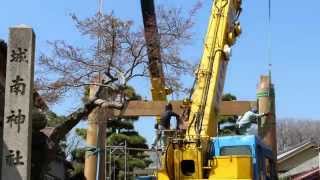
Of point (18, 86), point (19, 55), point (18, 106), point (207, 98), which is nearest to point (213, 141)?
point (207, 98)

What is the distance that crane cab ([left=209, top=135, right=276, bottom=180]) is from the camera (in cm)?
1391

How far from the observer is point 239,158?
1397 cm

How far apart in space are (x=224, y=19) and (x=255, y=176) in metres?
5.28

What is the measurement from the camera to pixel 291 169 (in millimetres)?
46031

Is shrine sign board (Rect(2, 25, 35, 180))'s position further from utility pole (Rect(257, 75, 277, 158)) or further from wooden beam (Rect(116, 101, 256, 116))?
utility pole (Rect(257, 75, 277, 158))

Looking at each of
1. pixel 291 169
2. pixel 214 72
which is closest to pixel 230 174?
pixel 214 72

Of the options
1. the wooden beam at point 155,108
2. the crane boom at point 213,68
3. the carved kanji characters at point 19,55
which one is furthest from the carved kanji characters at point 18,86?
the wooden beam at point 155,108

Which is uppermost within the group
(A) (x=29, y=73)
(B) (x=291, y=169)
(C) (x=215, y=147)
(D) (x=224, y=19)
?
(D) (x=224, y=19)

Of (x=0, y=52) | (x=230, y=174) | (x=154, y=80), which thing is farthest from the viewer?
(x=154, y=80)

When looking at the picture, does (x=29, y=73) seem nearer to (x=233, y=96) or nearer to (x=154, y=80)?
(x=154, y=80)

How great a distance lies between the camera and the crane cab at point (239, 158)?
45.6ft

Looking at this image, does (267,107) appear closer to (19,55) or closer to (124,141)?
(19,55)

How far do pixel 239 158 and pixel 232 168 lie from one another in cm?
29

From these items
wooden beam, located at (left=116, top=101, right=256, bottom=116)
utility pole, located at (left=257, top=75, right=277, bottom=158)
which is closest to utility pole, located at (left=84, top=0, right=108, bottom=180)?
wooden beam, located at (left=116, top=101, right=256, bottom=116)
